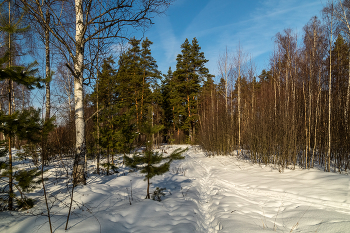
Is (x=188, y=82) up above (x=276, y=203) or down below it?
above

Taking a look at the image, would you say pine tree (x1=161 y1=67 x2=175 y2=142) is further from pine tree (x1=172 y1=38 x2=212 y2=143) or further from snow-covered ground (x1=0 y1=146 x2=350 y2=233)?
snow-covered ground (x1=0 y1=146 x2=350 y2=233)

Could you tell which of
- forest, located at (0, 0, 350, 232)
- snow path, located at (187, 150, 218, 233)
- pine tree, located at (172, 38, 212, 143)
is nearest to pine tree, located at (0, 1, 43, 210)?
forest, located at (0, 0, 350, 232)

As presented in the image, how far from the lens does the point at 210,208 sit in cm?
392

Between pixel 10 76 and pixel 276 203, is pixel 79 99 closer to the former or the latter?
pixel 10 76

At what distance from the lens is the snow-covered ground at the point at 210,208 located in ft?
8.62

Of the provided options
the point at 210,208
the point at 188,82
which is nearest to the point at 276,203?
the point at 210,208

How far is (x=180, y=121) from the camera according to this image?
84.0 ft

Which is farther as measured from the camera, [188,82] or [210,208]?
[188,82]

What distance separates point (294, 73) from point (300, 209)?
6.29 meters

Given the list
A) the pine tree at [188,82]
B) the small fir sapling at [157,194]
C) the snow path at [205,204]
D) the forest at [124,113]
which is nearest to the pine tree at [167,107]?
the pine tree at [188,82]

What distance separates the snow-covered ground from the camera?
8.62ft

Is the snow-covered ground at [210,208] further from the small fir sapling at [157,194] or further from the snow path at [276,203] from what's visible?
the small fir sapling at [157,194]

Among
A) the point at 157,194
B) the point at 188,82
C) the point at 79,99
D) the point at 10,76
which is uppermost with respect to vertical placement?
the point at 188,82

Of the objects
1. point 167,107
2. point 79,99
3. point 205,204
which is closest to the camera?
point 205,204
